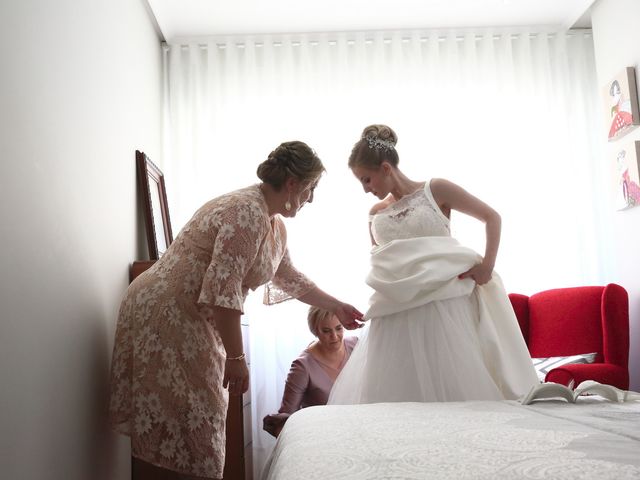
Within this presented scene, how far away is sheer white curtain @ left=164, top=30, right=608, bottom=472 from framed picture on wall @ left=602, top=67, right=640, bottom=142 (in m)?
0.36

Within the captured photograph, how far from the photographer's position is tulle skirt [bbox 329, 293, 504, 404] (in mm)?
2021

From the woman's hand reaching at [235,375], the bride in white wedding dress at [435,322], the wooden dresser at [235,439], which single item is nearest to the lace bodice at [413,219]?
the bride in white wedding dress at [435,322]

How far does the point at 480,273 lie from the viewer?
2.21 meters

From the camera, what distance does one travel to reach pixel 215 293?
1.72 meters

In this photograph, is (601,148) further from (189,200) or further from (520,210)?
(189,200)

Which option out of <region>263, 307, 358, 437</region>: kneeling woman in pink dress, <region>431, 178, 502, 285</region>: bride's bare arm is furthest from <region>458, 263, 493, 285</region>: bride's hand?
<region>263, 307, 358, 437</region>: kneeling woman in pink dress

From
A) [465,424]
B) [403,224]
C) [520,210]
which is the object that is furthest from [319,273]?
[465,424]

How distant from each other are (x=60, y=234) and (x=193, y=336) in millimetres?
494

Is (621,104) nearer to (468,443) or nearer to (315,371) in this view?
(315,371)

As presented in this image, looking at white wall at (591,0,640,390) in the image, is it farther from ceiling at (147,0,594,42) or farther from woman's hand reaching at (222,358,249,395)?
woman's hand reaching at (222,358,249,395)

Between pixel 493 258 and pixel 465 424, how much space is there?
1089 mm

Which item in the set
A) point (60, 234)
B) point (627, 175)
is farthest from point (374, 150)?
point (627, 175)

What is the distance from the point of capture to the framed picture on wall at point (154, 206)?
3156 mm

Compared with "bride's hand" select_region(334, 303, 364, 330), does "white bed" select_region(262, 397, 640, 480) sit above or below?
below
